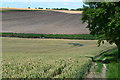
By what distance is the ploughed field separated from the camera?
65.4 m

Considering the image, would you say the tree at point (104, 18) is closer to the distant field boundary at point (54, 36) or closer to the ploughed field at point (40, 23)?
the distant field boundary at point (54, 36)

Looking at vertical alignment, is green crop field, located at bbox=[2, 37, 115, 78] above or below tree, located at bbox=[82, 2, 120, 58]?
below

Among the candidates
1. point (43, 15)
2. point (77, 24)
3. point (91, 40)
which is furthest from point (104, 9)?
point (43, 15)

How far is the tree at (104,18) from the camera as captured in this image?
101 feet

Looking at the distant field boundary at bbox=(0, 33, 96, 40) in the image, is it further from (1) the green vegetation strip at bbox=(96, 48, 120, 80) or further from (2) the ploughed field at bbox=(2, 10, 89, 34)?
(1) the green vegetation strip at bbox=(96, 48, 120, 80)

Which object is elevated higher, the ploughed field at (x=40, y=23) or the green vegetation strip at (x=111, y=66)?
the ploughed field at (x=40, y=23)

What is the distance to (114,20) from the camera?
30.2 m

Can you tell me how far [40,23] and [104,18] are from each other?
43.8 m

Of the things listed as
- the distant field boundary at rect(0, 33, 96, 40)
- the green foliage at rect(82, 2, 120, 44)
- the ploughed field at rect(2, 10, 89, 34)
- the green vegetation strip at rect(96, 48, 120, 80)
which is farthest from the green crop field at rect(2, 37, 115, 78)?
the ploughed field at rect(2, 10, 89, 34)

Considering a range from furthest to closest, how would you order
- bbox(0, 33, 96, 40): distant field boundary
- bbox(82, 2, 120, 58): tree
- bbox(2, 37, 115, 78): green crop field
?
bbox(0, 33, 96, 40): distant field boundary < bbox(82, 2, 120, 58): tree < bbox(2, 37, 115, 78): green crop field

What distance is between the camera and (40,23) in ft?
249

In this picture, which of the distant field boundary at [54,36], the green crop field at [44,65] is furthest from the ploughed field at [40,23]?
the green crop field at [44,65]

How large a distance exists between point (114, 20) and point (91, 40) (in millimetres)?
28376

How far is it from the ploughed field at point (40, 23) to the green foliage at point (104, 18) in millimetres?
28657
